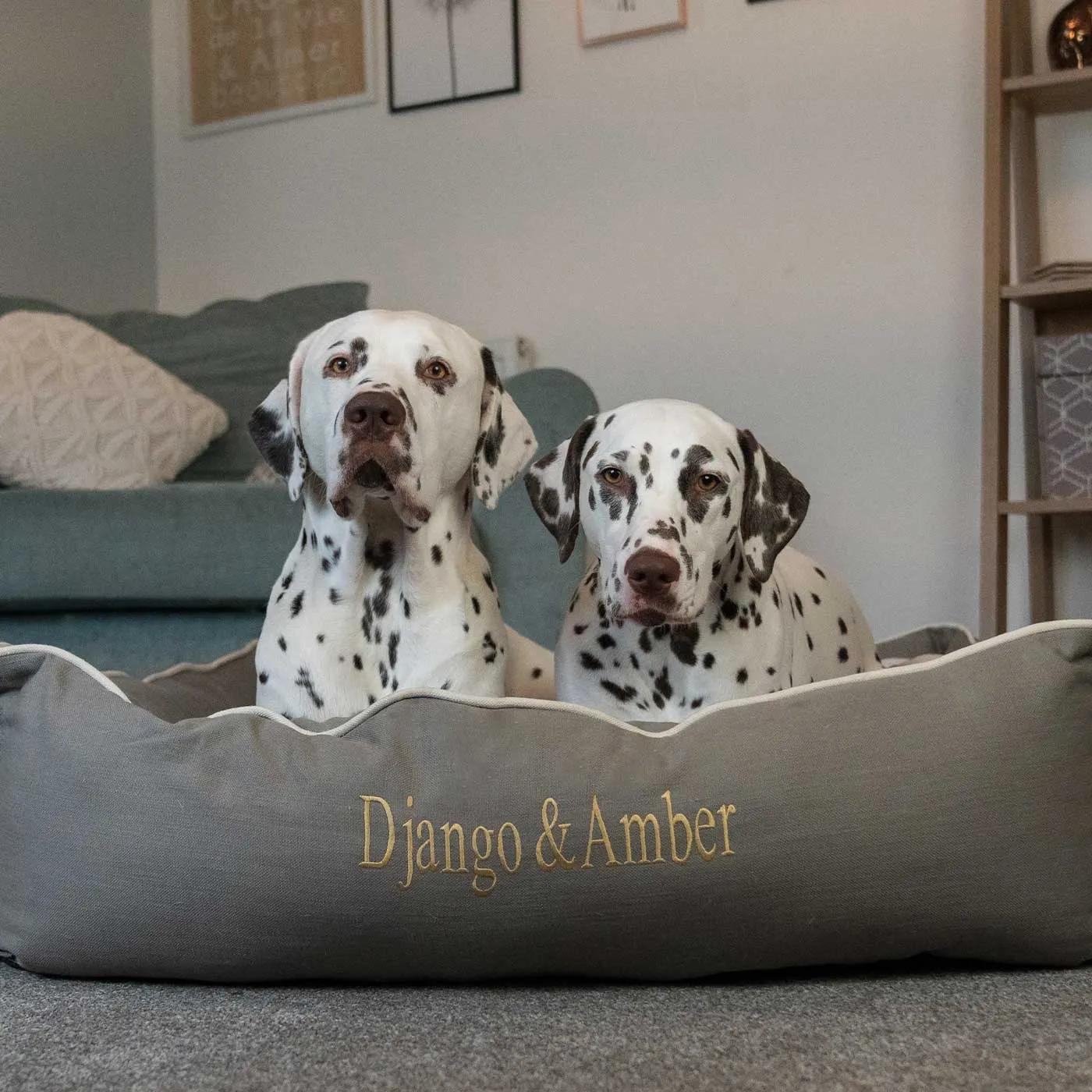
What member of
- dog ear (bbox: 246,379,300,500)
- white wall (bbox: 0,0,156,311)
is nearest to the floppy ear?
dog ear (bbox: 246,379,300,500)

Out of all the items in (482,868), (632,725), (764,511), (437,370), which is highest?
(437,370)

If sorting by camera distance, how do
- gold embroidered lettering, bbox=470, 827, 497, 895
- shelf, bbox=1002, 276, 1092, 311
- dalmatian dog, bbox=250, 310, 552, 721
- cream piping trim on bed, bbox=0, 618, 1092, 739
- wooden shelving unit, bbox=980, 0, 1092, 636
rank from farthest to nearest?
wooden shelving unit, bbox=980, 0, 1092, 636
shelf, bbox=1002, 276, 1092, 311
dalmatian dog, bbox=250, 310, 552, 721
cream piping trim on bed, bbox=0, 618, 1092, 739
gold embroidered lettering, bbox=470, 827, 497, 895

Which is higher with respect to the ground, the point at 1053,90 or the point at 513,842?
the point at 1053,90

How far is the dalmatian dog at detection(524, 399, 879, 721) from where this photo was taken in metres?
1.85

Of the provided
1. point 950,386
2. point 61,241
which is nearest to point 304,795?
point 950,386

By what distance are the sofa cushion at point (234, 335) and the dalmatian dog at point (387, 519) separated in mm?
2119

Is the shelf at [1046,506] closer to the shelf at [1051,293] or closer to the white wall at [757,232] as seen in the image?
the white wall at [757,232]

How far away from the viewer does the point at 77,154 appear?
501 cm

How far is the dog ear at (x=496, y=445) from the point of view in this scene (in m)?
2.04

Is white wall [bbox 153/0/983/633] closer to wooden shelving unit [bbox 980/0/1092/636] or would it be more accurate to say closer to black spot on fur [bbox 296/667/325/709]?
wooden shelving unit [bbox 980/0/1092/636]

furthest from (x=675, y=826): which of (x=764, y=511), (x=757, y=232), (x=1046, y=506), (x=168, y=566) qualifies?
(x=757, y=232)

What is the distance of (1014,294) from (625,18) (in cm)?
169

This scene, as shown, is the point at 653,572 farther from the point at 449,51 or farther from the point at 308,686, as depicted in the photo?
the point at 449,51

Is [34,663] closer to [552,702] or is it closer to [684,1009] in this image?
[552,702]
